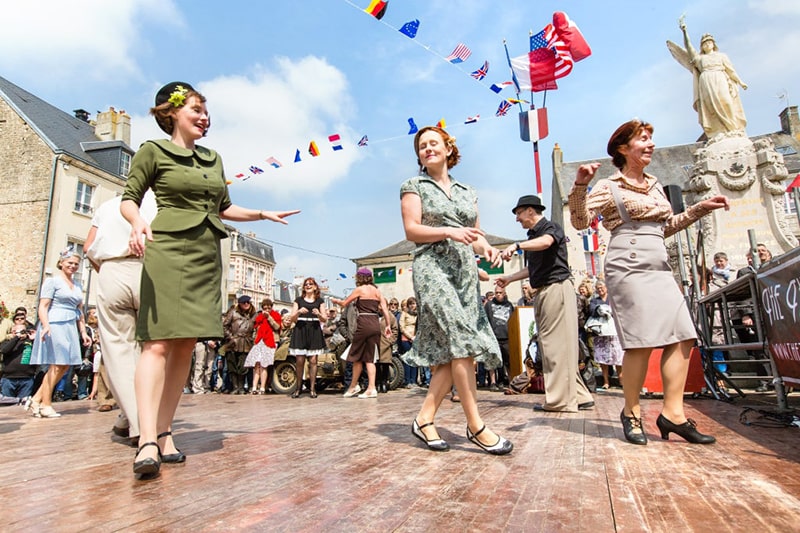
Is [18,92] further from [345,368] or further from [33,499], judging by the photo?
[33,499]

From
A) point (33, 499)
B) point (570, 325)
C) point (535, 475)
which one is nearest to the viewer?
point (33, 499)

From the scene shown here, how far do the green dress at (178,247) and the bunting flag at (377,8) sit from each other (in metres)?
6.77

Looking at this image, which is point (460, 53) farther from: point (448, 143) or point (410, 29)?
point (448, 143)

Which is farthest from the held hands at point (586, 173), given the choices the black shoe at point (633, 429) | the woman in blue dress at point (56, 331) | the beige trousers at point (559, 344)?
the woman in blue dress at point (56, 331)

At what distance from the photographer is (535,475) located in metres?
2.05

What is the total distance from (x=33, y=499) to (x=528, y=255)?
4194mm

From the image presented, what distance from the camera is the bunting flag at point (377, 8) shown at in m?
8.27

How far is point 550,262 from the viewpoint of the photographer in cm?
473

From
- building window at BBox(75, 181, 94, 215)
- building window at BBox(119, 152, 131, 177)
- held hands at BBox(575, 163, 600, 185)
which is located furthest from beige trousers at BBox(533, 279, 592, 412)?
building window at BBox(119, 152, 131, 177)

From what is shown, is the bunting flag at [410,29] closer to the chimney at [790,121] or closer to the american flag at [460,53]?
the american flag at [460,53]

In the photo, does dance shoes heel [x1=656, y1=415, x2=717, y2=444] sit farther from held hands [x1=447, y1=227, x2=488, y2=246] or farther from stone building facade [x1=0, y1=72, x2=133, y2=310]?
stone building facade [x1=0, y1=72, x2=133, y2=310]

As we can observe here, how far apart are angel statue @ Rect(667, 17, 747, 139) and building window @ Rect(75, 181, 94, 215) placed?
82.2 feet

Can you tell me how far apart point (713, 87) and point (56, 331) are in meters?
12.8

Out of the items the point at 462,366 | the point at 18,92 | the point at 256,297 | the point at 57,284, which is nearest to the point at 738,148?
the point at 462,366
